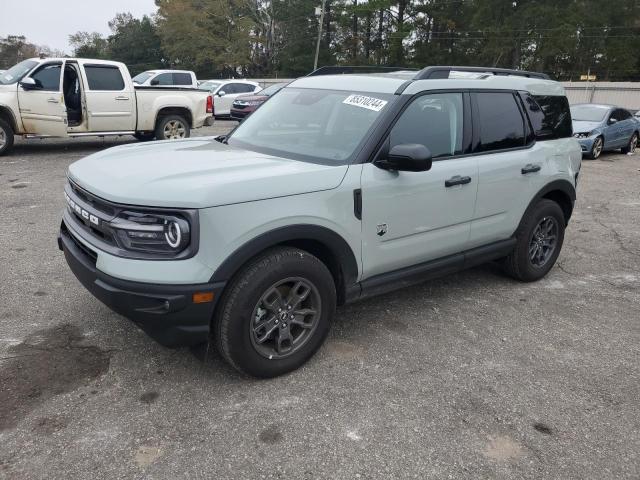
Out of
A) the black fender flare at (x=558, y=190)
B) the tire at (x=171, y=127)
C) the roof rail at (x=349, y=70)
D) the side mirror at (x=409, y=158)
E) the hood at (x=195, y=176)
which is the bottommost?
the tire at (x=171, y=127)

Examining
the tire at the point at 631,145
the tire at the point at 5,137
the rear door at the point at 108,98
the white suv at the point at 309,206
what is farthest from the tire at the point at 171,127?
the tire at the point at 631,145

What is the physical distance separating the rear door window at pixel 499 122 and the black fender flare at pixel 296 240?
1.52m

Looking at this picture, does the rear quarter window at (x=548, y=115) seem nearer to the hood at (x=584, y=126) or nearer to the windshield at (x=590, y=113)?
the hood at (x=584, y=126)

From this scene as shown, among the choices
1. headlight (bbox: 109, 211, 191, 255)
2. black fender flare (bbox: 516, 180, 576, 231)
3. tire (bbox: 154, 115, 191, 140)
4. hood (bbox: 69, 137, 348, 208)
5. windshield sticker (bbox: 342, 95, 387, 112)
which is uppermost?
windshield sticker (bbox: 342, 95, 387, 112)

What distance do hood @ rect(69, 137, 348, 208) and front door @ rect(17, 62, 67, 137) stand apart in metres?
7.52

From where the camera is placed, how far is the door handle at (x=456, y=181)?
3713 mm

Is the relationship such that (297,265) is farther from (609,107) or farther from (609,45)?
(609,45)

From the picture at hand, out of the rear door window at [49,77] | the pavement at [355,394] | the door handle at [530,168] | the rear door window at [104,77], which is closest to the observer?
the pavement at [355,394]

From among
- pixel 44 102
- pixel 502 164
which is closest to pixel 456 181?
pixel 502 164

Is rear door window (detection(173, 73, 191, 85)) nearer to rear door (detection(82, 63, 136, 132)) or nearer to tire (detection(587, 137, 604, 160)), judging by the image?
rear door (detection(82, 63, 136, 132))

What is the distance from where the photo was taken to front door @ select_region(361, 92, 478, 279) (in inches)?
132

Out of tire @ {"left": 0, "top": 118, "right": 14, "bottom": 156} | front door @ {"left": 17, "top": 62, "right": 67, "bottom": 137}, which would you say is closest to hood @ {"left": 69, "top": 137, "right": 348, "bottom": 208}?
front door @ {"left": 17, "top": 62, "right": 67, "bottom": 137}

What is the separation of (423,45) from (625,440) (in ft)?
159

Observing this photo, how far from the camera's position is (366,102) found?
11.8 feet
